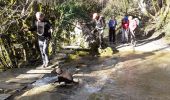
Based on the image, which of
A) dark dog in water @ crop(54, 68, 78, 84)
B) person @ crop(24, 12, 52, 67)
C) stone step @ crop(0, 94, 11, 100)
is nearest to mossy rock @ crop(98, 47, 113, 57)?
person @ crop(24, 12, 52, 67)

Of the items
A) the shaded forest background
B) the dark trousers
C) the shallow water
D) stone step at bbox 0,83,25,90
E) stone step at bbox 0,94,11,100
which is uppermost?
the shaded forest background

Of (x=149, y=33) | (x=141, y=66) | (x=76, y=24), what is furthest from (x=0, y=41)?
(x=149, y=33)

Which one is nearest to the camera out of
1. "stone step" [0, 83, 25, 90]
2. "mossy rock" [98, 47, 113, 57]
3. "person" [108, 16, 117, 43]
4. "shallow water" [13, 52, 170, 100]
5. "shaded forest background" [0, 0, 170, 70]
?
"shallow water" [13, 52, 170, 100]

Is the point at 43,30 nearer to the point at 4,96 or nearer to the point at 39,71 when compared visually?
the point at 39,71

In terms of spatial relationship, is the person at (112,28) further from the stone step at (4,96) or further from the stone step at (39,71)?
the stone step at (4,96)

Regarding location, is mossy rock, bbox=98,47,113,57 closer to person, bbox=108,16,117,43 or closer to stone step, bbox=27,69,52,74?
person, bbox=108,16,117,43

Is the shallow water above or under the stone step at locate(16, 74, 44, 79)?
under

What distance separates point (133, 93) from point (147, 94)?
1.17 feet

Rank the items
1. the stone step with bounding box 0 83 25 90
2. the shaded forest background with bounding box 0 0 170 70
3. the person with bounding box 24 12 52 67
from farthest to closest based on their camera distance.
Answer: the shaded forest background with bounding box 0 0 170 70 < the person with bounding box 24 12 52 67 < the stone step with bounding box 0 83 25 90

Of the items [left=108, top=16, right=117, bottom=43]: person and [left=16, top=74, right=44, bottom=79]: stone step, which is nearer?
[left=16, top=74, right=44, bottom=79]: stone step

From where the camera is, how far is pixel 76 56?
589 inches

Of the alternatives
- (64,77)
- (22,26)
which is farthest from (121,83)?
(22,26)

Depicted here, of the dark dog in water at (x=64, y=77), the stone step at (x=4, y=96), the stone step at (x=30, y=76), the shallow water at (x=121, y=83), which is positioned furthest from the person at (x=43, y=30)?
the stone step at (x=4, y=96)

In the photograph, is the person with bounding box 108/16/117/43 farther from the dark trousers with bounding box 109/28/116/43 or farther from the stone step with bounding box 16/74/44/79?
the stone step with bounding box 16/74/44/79
